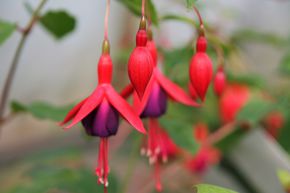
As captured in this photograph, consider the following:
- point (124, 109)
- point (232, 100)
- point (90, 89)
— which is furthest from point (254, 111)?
point (90, 89)

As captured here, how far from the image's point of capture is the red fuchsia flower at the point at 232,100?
1.44m

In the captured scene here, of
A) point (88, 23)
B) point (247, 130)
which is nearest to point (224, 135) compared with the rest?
point (247, 130)

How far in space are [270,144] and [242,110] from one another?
0.20m

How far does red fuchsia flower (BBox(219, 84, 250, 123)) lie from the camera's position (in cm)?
144

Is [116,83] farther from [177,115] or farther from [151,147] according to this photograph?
[151,147]

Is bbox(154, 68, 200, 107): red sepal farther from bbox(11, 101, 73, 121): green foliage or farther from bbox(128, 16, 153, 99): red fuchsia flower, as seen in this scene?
bbox(11, 101, 73, 121): green foliage

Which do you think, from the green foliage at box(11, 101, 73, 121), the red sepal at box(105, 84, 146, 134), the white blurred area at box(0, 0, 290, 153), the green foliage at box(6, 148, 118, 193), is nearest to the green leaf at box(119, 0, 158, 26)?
the red sepal at box(105, 84, 146, 134)

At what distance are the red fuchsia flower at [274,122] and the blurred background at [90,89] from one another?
0.36ft

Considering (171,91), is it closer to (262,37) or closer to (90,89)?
(262,37)

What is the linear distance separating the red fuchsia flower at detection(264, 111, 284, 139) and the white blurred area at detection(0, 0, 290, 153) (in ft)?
1.49

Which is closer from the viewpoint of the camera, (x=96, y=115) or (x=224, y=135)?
(x=96, y=115)

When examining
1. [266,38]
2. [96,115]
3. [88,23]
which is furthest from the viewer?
[88,23]

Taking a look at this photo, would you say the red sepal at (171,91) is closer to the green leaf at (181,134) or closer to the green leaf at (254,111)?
the green leaf at (181,134)

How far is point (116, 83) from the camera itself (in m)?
2.38
